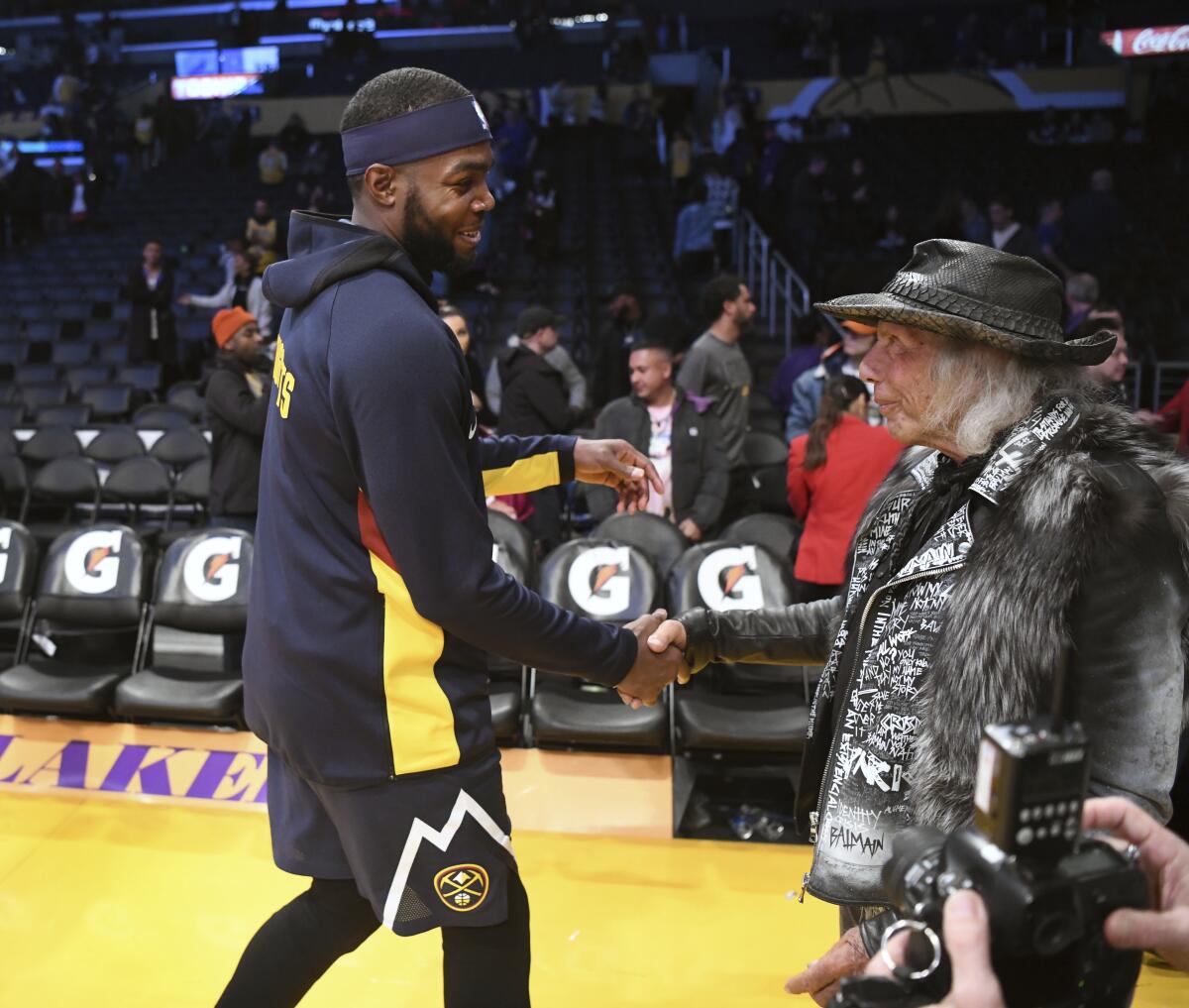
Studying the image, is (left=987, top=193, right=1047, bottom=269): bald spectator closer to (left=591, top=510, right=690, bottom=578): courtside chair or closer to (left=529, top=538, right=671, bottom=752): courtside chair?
(left=591, top=510, right=690, bottom=578): courtside chair

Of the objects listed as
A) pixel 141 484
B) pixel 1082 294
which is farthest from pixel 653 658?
pixel 1082 294

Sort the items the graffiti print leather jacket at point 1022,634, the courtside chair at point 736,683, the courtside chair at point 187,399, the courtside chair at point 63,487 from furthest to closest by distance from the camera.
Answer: the courtside chair at point 187,399 → the courtside chair at point 63,487 → the courtside chair at point 736,683 → the graffiti print leather jacket at point 1022,634

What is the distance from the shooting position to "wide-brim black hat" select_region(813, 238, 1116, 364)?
1601 mm

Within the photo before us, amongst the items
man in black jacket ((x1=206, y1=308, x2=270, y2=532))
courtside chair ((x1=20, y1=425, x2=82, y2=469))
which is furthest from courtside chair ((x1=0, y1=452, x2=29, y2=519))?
man in black jacket ((x1=206, y1=308, x2=270, y2=532))

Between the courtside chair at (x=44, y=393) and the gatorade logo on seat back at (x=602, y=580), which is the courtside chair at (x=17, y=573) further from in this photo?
the courtside chair at (x=44, y=393)

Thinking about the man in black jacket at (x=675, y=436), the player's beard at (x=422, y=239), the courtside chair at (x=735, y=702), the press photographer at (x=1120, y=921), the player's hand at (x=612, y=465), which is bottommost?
the courtside chair at (x=735, y=702)

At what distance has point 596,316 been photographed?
1111cm

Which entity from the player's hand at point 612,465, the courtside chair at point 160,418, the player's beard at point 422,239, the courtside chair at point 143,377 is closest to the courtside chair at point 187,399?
the courtside chair at point 160,418

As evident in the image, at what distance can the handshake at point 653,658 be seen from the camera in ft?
6.52

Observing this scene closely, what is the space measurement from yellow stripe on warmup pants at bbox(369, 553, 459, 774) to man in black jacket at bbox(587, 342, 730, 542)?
3505 millimetres

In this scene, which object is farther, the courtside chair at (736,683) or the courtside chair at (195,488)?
the courtside chair at (195,488)

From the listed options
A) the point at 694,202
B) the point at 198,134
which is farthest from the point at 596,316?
the point at 198,134

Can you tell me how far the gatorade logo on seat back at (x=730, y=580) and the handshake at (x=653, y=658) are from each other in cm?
217

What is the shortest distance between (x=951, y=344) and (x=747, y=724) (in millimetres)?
2450
